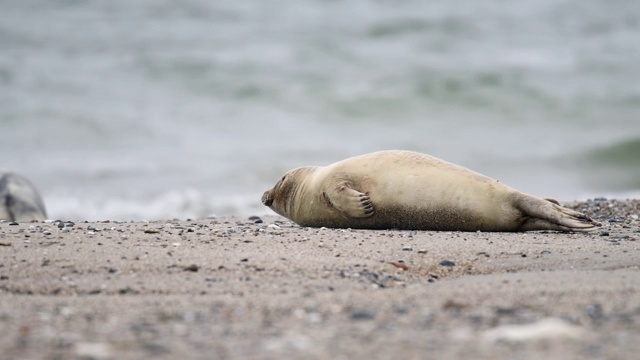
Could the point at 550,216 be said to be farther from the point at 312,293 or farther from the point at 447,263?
the point at 312,293

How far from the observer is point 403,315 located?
309 cm

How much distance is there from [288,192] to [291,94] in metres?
9.97

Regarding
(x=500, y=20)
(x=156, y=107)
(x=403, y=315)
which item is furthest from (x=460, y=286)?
(x=500, y=20)

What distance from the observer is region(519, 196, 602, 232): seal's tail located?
18.4 ft

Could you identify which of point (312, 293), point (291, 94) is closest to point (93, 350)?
point (312, 293)

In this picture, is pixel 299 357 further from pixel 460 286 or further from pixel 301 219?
pixel 301 219

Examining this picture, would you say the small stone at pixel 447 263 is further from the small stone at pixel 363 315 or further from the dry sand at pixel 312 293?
the small stone at pixel 363 315

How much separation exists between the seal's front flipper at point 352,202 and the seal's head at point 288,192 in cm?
57

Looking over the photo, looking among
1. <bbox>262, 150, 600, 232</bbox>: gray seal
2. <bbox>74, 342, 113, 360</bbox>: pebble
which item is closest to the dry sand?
<bbox>74, 342, 113, 360</bbox>: pebble

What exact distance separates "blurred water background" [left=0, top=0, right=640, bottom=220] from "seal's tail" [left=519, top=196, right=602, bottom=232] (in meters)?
5.43

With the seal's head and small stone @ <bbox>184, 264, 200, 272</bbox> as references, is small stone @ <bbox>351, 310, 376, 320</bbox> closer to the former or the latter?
small stone @ <bbox>184, 264, 200, 272</bbox>

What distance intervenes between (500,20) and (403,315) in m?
17.5

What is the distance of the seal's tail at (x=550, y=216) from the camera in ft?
18.4

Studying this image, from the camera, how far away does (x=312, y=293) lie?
12.3ft
